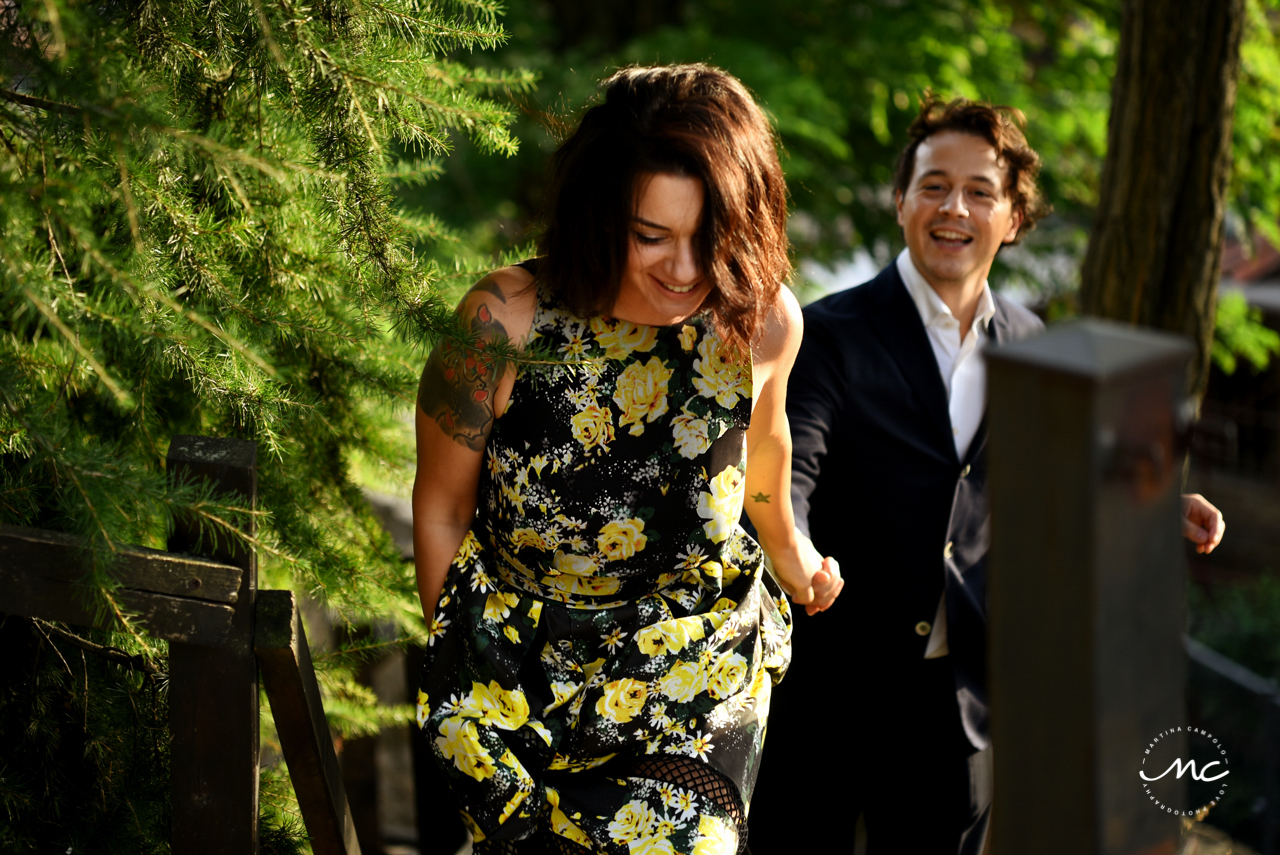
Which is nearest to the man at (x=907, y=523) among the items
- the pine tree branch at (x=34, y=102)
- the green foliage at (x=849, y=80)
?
the pine tree branch at (x=34, y=102)

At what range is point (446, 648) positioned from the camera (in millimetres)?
1882

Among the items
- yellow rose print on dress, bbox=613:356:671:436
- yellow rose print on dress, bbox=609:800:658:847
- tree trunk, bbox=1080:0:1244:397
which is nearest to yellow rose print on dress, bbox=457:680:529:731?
yellow rose print on dress, bbox=609:800:658:847

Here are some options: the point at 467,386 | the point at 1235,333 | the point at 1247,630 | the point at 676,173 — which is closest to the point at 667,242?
the point at 676,173

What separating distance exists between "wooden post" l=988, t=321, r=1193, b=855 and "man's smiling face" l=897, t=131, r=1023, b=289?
1755mm

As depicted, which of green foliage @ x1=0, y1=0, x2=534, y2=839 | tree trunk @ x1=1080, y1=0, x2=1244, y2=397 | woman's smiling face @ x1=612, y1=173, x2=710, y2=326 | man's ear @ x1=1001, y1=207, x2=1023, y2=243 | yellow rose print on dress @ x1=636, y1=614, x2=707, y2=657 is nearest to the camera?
green foliage @ x1=0, y1=0, x2=534, y2=839

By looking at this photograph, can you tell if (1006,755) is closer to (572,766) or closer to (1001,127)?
(572,766)

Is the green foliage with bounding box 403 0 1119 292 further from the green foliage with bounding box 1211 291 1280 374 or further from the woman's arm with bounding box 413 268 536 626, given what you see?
the woman's arm with bounding box 413 268 536 626

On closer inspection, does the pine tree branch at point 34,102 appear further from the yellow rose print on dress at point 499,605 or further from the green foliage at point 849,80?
the green foliage at point 849,80

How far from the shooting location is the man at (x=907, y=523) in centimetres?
263

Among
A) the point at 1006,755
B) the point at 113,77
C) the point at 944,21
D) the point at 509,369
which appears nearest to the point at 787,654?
the point at 509,369

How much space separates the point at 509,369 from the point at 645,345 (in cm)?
23

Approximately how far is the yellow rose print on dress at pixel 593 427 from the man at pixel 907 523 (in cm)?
76

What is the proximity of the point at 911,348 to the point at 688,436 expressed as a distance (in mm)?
1004

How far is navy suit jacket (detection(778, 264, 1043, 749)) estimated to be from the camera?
2.61 meters
